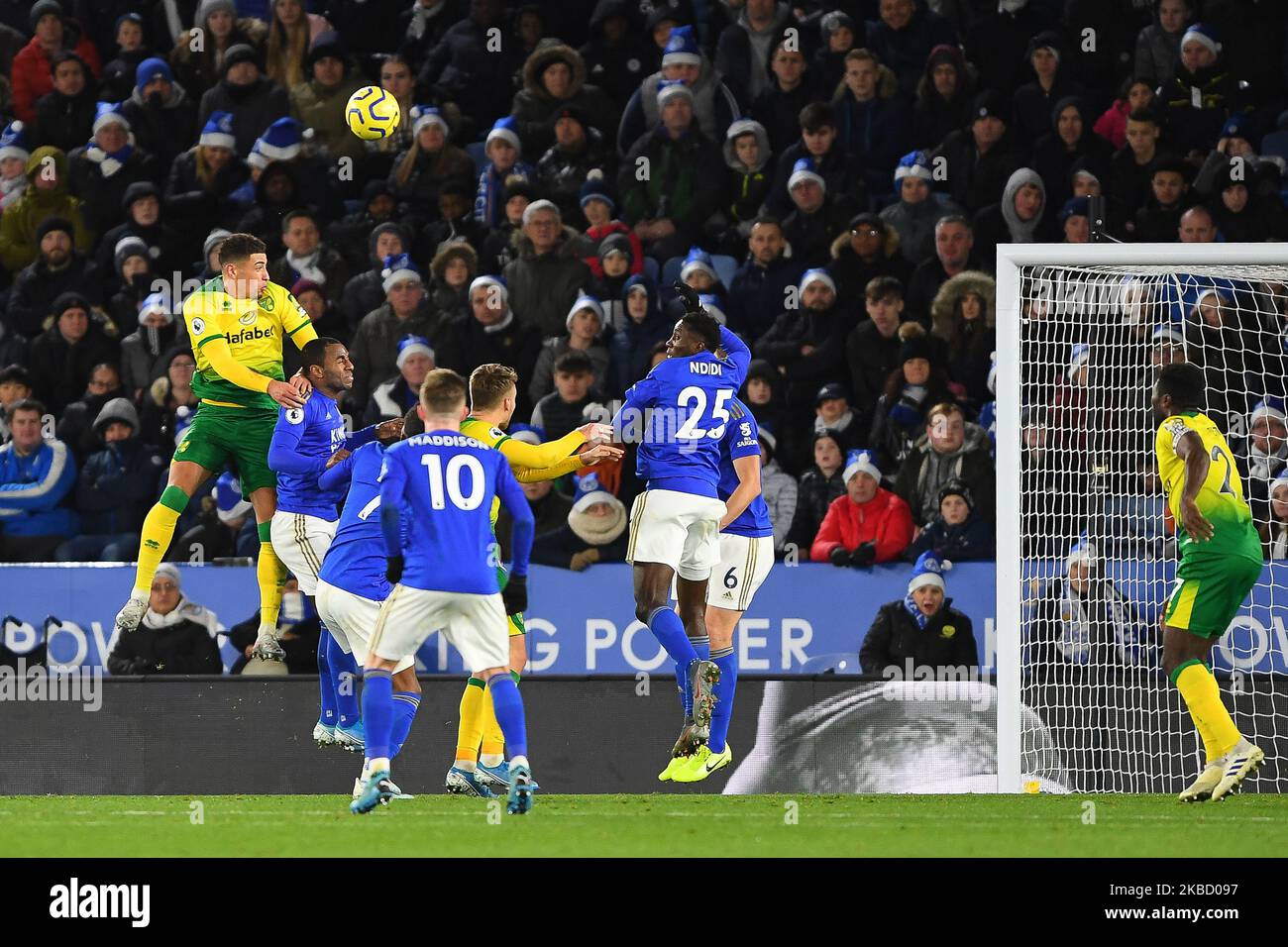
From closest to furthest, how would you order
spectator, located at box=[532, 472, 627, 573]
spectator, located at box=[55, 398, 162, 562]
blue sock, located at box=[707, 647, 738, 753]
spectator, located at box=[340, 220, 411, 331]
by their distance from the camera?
blue sock, located at box=[707, 647, 738, 753]
spectator, located at box=[532, 472, 627, 573]
spectator, located at box=[55, 398, 162, 562]
spectator, located at box=[340, 220, 411, 331]

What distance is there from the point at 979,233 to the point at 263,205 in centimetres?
557

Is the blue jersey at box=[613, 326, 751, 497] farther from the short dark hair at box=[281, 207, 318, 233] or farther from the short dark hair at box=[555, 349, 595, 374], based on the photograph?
the short dark hair at box=[281, 207, 318, 233]

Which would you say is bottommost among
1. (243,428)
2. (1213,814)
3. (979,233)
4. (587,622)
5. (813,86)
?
(1213,814)

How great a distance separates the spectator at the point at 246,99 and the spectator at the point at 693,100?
288cm

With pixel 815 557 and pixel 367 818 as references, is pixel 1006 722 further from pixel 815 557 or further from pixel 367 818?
pixel 367 818

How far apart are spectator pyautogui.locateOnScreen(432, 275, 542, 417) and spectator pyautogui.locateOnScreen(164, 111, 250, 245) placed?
258cm

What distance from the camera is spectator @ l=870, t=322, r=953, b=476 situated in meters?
12.9

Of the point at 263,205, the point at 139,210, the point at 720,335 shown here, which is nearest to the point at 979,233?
the point at 720,335

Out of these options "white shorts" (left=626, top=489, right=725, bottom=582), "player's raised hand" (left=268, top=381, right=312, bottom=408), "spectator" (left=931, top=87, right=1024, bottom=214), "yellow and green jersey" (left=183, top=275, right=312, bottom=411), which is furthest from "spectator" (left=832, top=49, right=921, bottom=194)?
"player's raised hand" (left=268, top=381, right=312, bottom=408)

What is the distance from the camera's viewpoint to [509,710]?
26.6ft

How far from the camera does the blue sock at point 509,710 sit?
8.12 m

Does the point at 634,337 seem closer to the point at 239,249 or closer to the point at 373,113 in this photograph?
the point at 373,113

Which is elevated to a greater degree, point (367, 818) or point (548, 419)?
point (548, 419)

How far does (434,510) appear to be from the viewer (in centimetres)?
805
